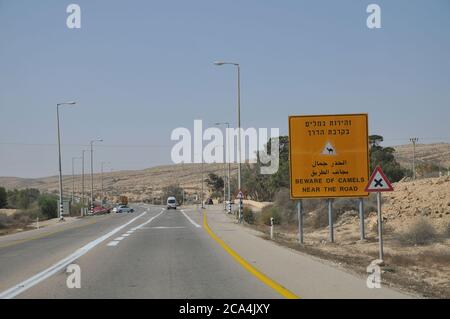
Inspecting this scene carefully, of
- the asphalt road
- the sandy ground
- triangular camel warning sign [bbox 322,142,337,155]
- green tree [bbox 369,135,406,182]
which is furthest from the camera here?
green tree [bbox 369,135,406,182]

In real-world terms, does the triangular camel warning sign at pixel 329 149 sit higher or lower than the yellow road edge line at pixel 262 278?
higher

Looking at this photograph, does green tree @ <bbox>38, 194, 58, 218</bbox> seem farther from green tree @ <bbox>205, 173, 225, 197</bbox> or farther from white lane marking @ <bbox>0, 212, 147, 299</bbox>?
white lane marking @ <bbox>0, 212, 147, 299</bbox>

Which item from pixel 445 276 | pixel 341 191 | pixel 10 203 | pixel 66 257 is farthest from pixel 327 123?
pixel 10 203

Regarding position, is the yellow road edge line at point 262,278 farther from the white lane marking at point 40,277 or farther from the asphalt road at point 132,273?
the white lane marking at point 40,277

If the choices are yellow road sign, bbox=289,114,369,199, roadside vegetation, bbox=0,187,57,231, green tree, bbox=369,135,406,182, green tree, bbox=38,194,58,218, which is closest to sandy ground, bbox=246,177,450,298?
yellow road sign, bbox=289,114,369,199

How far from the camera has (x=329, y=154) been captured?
1040 inches

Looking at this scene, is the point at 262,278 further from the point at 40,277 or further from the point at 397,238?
the point at 397,238

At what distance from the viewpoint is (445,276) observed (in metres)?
19.3

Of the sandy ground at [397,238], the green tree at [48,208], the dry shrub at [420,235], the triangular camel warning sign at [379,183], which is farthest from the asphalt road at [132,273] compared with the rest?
the green tree at [48,208]

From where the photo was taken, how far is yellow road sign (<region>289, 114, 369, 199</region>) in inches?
1038

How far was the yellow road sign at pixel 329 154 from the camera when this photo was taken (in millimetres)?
26375

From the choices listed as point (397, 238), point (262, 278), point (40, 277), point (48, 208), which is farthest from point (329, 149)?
point (48, 208)

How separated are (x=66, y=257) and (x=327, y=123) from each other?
12737 mm
